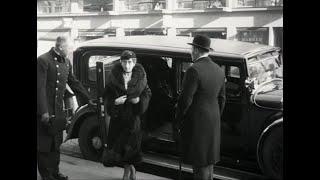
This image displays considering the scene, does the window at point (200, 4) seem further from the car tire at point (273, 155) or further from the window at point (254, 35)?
the car tire at point (273, 155)

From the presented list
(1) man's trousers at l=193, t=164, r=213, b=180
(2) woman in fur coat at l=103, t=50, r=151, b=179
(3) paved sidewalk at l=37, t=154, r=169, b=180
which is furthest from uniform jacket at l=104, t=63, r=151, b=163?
(1) man's trousers at l=193, t=164, r=213, b=180

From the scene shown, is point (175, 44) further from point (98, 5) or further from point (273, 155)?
point (273, 155)

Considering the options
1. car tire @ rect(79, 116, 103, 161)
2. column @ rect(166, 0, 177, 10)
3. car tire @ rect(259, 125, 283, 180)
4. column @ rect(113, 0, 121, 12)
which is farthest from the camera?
car tire @ rect(79, 116, 103, 161)

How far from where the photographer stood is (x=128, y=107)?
3.99 meters

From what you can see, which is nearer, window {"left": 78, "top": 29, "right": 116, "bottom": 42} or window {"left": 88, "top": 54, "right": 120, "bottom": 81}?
window {"left": 78, "top": 29, "right": 116, "bottom": 42}

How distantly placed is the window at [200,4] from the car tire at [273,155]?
1.16m

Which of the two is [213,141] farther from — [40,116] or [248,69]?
[40,116]

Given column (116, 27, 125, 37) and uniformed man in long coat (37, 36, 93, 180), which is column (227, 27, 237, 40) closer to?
column (116, 27, 125, 37)

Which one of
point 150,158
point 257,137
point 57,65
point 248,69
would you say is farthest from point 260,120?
point 57,65

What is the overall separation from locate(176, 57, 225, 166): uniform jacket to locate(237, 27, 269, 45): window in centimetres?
41

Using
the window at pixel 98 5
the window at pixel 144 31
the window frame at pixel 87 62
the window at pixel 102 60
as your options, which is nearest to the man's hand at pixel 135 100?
the window at pixel 102 60

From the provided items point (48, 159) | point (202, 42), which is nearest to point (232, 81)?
point (202, 42)

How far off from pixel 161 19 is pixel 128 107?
2.64ft

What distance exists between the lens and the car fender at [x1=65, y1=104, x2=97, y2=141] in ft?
15.4
